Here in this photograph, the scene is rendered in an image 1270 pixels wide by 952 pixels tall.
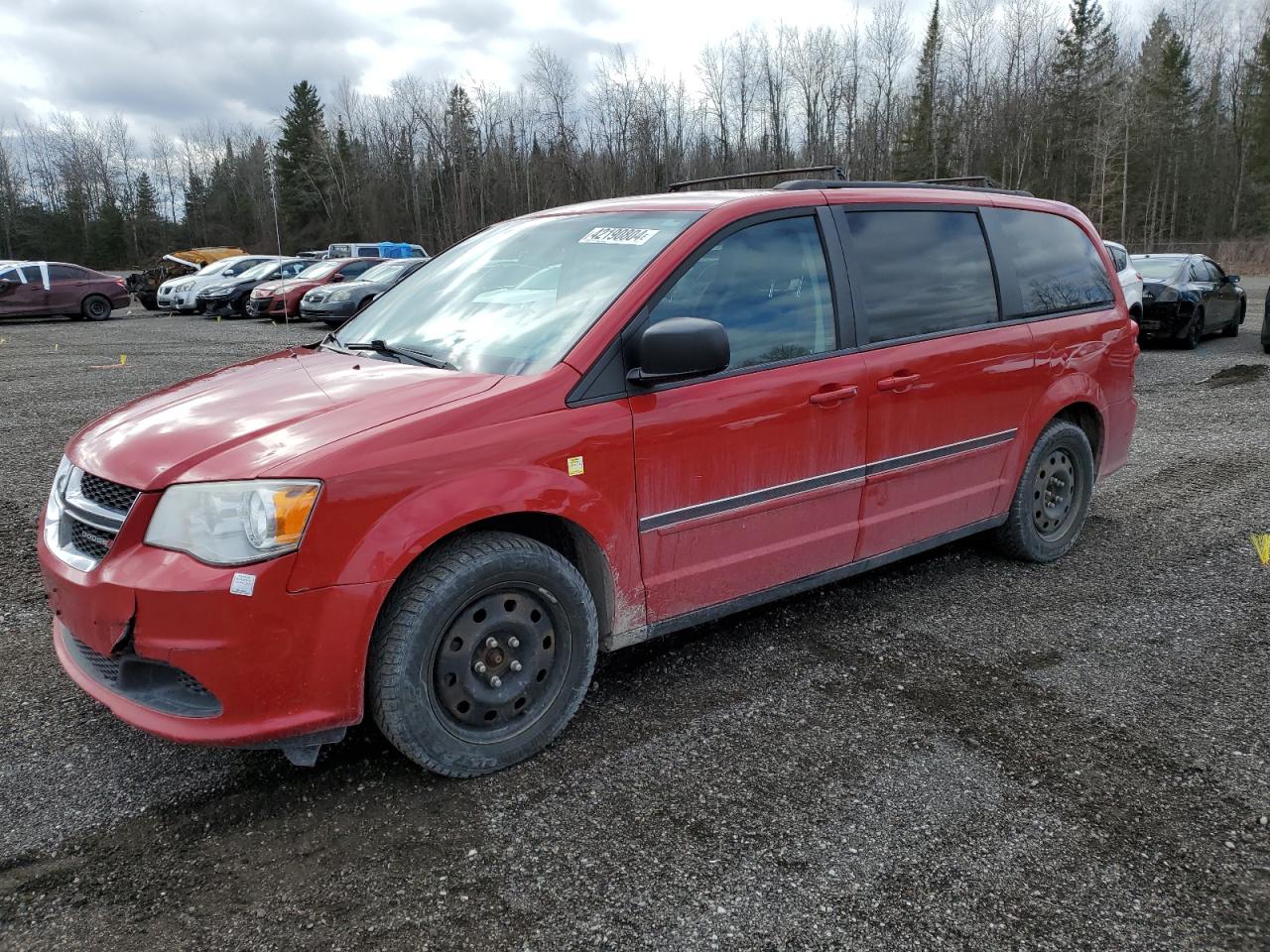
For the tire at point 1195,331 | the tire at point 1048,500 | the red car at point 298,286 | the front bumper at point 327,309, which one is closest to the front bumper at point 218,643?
the tire at point 1048,500

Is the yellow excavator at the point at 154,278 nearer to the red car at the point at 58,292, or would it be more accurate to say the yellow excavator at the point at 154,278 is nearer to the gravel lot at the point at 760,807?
the red car at the point at 58,292

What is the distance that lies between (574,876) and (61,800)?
5.41 ft

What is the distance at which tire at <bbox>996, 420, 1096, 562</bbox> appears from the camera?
468 centimetres

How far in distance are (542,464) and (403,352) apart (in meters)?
0.92

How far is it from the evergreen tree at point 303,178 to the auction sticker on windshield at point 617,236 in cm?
7143

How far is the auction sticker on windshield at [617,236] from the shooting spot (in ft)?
11.3

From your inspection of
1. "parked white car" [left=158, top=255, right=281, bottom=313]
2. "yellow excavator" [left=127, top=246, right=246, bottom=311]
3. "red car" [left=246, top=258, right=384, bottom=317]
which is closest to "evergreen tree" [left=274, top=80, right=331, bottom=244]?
"yellow excavator" [left=127, top=246, right=246, bottom=311]

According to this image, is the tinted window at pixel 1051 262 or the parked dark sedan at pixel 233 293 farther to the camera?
the parked dark sedan at pixel 233 293

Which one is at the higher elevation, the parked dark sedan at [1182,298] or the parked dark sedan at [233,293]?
the parked dark sedan at [233,293]

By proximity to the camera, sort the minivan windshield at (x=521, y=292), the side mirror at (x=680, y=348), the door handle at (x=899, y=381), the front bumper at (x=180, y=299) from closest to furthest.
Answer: the side mirror at (x=680, y=348), the minivan windshield at (x=521, y=292), the door handle at (x=899, y=381), the front bumper at (x=180, y=299)

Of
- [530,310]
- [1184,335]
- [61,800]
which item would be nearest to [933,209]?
[530,310]

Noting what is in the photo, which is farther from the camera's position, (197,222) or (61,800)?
(197,222)

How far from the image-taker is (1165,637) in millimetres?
3969

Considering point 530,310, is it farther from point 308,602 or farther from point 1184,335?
point 1184,335
